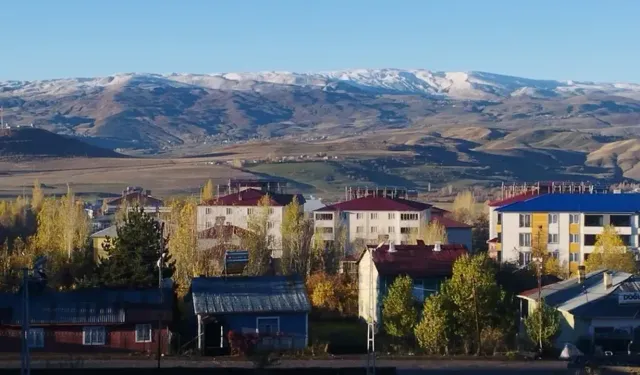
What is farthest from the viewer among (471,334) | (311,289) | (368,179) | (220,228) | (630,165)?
(630,165)

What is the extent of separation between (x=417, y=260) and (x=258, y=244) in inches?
315

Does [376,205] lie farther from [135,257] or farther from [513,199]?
[135,257]

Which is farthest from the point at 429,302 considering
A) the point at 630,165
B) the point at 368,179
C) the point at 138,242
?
the point at 630,165

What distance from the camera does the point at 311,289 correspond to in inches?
1095

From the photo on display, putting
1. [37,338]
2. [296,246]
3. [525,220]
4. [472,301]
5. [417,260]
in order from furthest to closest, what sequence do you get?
1. [525,220]
2. [296,246]
3. [417,260]
4. [472,301]
5. [37,338]

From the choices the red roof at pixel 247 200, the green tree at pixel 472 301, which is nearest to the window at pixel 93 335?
the green tree at pixel 472 301

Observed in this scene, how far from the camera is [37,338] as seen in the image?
20875 mm

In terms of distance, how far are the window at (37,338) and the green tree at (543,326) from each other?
8488mm

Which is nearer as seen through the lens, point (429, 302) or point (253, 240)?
point (429, 302)

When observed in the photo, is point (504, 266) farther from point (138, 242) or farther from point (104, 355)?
point (104, 355)

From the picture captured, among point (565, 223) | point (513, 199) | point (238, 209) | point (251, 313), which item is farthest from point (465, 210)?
point (251, 313)

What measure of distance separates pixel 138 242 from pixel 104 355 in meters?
5.77

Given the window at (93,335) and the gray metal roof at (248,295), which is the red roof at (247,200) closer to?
the gray metal roof at (248,295)

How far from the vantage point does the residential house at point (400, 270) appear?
2531cm
